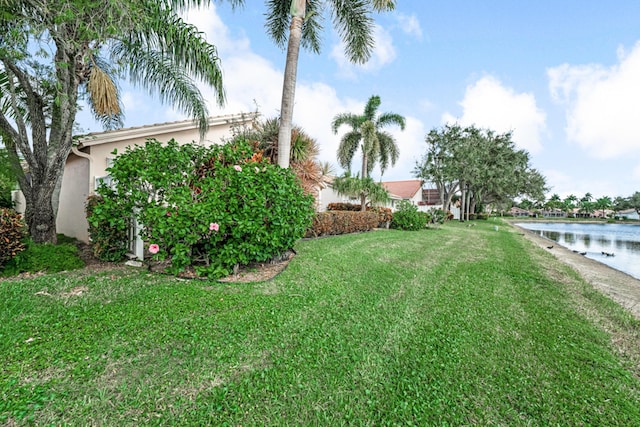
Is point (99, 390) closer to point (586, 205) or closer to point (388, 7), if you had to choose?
point (388, 7)

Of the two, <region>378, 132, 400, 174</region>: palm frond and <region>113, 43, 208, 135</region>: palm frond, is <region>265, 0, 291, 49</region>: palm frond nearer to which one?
<region>113, 43, 208, 135</region>: palm frond

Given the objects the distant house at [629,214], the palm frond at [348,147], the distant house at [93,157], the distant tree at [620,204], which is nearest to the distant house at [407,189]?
the palm frond at [348,147]

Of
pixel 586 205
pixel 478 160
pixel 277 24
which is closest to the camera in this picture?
pixel 277 24

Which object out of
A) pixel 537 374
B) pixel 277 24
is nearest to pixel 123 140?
pixel 277 24

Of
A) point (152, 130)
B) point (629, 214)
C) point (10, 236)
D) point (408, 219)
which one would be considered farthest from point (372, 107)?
point (629, 214)

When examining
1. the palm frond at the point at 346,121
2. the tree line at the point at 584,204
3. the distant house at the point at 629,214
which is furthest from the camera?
the tree line at the point at 584,204

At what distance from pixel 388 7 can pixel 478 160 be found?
78.3 feet

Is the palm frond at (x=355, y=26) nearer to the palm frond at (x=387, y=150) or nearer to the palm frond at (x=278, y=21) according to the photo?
the palm frond at (x=278, y=21)

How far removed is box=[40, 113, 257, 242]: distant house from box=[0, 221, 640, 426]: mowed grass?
14.4ft

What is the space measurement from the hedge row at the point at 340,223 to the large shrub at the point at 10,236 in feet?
21.9

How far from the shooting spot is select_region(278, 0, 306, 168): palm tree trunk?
7.61m

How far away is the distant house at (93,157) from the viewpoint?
25.3 feet

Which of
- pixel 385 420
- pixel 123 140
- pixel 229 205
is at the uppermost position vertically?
pixel 123 140

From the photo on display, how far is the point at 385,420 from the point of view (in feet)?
6.50
